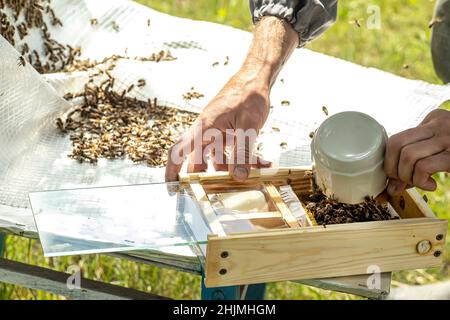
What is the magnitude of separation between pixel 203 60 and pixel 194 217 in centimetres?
107

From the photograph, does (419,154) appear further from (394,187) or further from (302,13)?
(302,13)

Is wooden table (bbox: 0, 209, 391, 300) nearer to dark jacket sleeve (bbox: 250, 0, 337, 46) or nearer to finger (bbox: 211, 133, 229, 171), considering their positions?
finger (bbox: 211, 133, 229, 171)

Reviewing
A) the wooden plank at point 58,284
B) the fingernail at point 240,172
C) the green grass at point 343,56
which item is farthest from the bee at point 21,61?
the green grass at point 343,56

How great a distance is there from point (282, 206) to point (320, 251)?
0.18 metres

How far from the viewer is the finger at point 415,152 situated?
1860mm

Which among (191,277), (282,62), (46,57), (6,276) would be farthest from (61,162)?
(191,277)

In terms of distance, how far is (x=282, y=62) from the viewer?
2.59 metres

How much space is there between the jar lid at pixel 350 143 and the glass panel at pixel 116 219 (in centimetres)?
31


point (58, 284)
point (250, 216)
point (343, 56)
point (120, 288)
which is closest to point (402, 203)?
point (250, 216)

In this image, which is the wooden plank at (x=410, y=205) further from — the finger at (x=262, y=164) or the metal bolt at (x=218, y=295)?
the metal bolt at (x=218, y=295)

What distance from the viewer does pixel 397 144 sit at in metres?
1.87

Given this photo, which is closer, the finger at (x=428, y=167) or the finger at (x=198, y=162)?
the finger at (x=428, y=167)

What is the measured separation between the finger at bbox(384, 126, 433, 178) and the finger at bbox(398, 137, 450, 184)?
0.01 meters

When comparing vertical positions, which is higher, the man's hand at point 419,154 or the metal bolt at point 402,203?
the man's hand at point 419,154
